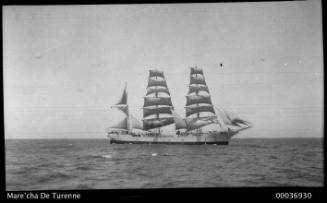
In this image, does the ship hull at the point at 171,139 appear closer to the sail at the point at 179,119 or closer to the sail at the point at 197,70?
the sail at the point at 179,119

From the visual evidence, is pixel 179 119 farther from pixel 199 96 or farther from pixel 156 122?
pixel 156 122

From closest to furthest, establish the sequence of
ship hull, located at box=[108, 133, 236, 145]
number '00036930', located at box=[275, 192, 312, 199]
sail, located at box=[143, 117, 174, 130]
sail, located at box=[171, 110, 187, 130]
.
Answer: number '00036930', located at box=[275, 192, 312, 199], sail, located at box=[171, 110, 187, 130], sail, located at box=[143, 117, 174, 130], ship hull, located at box=[108, 133, 236, 145]

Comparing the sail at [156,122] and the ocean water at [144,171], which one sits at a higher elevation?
the sail at [156,122]

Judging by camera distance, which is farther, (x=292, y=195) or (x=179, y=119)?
(x=179, y=119)

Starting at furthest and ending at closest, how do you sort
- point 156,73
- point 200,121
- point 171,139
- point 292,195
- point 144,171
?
point 171,139, point 200,121, point 156,73, point 144,171, point 292,195

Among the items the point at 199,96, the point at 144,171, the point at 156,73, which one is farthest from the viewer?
the point at 199,96

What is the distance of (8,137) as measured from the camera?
3.19m

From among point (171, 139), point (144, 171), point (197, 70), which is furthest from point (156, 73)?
point (171, 139)

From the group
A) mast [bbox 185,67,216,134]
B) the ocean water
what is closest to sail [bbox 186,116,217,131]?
mast [bbox 185,67,216,134]

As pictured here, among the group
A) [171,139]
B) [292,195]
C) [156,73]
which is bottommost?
[292,195]

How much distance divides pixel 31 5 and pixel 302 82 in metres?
2.67

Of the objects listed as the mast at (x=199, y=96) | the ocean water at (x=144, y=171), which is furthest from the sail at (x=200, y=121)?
the ocean water at (x=144, y=171)

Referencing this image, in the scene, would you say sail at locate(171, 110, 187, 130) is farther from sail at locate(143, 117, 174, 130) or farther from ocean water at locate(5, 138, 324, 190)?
ocean water at locate(5, 138, 324, 190)

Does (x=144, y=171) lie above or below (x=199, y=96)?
below
